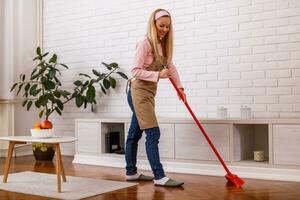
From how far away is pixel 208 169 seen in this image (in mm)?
3750

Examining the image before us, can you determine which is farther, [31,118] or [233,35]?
[31,118]

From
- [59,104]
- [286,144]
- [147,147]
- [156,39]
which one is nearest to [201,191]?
[147,147]

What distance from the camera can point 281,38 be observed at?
3.82 meters

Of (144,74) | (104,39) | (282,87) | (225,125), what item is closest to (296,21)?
(282,87)

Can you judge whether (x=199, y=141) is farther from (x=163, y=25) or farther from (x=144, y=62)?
(x=163, y=25)

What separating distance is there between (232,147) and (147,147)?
2.58ft

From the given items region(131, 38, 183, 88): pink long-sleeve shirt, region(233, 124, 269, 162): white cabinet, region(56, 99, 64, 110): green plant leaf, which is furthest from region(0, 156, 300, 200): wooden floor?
region(56, 99, 64, 110): green plant leaf

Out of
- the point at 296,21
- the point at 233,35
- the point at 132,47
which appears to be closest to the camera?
the point at 296,21

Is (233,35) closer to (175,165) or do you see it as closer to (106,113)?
(175,165)

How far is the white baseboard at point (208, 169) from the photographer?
11.1 ft

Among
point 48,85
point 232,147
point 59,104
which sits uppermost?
point 48,85

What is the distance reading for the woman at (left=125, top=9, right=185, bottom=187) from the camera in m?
3.18

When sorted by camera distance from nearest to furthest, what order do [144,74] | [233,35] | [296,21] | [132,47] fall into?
[144,74]
[296,21]
[233,35]
[132,47]

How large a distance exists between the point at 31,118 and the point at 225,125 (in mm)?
2770
